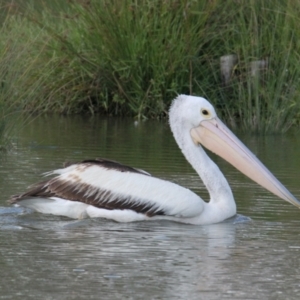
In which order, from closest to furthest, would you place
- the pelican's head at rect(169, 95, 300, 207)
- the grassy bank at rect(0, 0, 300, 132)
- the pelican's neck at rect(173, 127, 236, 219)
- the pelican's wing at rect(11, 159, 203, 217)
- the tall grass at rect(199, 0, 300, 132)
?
the pelican's wing at rect(11, 159, 203, 217) → the pelican's neck at rect(173, 127, 236, 219) → the pelican's head at rect(169, 95, 300, 207) → the tall grass at rect(199, 0, 300, 132) → the grassy bank at rect(0, 0, 300, 132)

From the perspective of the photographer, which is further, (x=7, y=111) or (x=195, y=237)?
(x=7, y=111)

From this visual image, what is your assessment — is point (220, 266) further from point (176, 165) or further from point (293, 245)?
point (176, 165)

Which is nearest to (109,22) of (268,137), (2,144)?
(268,137)

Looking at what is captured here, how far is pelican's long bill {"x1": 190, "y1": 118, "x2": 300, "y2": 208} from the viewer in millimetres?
7277

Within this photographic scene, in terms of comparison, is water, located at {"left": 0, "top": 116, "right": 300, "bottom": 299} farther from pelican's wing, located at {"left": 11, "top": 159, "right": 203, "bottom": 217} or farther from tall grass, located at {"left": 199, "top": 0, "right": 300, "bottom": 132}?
tall grass, located at {"left": 199, "top": 0, "right": 300, "bottom": 132}

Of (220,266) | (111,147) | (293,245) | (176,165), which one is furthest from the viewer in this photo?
(111,147)

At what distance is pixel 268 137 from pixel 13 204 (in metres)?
4.99

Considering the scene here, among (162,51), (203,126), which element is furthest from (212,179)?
(162,51)

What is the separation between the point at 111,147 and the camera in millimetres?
10555

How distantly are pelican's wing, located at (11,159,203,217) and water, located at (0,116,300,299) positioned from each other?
0.13 m

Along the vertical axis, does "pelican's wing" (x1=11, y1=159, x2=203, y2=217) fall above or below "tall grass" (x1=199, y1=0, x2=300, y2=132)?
below

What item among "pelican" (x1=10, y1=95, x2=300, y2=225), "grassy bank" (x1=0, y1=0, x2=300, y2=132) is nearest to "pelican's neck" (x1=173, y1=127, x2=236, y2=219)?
"pelican" (x1=10, y1=95, x2=300, y2=225)

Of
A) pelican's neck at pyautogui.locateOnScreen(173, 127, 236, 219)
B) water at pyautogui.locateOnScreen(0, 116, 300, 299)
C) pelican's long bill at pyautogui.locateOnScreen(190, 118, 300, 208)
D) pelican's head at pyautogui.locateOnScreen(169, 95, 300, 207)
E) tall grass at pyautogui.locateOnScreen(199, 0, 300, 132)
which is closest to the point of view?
water at pyautogui.locateOnScreen(0, 116, 300, 299)

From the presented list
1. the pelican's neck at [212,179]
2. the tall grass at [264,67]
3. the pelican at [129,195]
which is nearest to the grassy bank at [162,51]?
the tall grass at [264,67]
